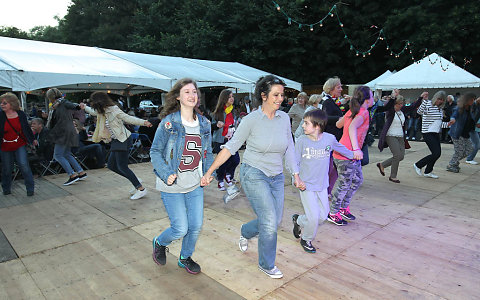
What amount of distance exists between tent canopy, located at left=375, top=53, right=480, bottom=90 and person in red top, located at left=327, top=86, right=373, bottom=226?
12.3m

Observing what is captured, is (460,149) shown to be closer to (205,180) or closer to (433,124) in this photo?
(433,124)

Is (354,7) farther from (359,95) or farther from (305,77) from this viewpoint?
(359,95)

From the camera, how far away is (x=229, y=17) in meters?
24.4

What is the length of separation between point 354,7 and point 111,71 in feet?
70.9

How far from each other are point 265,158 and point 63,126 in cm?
538

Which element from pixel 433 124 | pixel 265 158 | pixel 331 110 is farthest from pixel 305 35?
pixel 265 158

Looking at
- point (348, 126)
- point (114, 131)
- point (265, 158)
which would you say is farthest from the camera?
point (114, 131)

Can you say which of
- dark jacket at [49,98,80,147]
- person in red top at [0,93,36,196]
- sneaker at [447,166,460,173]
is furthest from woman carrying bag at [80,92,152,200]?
sneaker at [447,166,460,173]

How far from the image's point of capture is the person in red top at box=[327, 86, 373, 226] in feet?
13.6

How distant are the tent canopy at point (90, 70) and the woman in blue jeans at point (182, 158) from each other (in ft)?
20.6

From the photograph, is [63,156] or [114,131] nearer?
[114,131]

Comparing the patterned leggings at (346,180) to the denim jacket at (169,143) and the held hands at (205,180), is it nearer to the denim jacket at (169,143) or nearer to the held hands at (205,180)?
the held hands at (205,180)

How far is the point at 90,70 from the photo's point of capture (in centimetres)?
902

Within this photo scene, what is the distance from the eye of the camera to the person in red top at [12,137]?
552 centimetres
